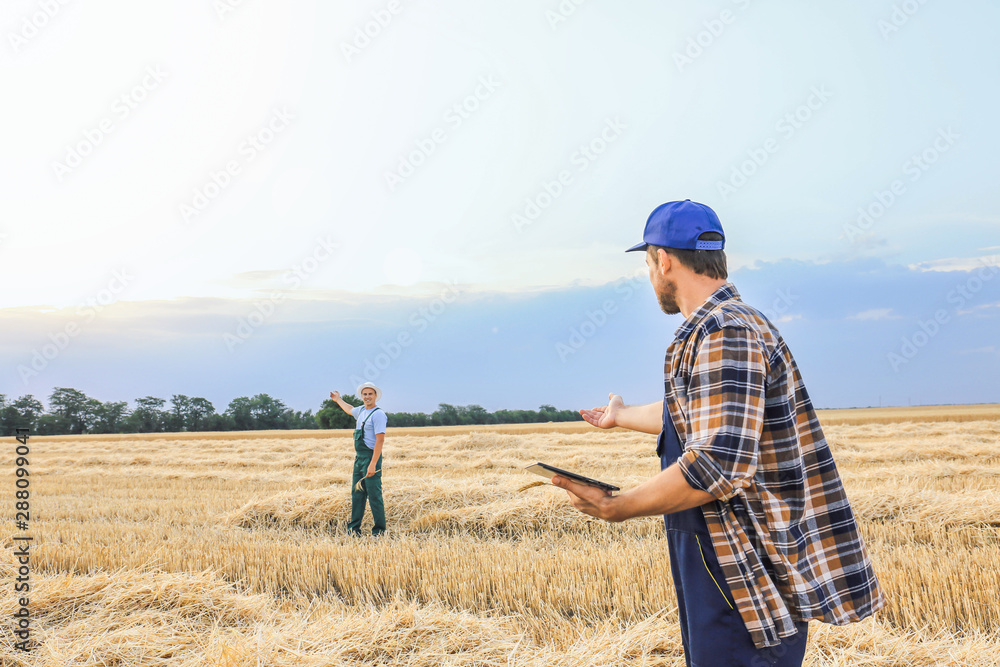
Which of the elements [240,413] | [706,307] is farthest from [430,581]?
[240,413]

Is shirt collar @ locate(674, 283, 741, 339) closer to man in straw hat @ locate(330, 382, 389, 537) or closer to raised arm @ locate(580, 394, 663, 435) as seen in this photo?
raised arm @ locate(580, 394, 663, 435)

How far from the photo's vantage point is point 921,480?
9.12 m

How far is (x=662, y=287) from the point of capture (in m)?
1.83

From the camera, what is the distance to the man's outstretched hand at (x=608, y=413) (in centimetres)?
240

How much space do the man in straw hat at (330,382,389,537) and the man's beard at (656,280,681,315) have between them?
530 cm

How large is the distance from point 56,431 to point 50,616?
170 ft

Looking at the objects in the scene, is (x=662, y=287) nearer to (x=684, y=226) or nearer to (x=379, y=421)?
(x=684, y=226)

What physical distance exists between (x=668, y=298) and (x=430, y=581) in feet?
12.1

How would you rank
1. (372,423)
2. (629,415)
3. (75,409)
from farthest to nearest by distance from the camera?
1. (75,409)
2. (372,423)
3. (629,415)

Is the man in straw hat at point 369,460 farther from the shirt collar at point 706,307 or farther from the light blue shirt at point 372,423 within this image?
the shirt collar at point 706,307

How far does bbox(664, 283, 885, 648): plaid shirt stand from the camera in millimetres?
1516

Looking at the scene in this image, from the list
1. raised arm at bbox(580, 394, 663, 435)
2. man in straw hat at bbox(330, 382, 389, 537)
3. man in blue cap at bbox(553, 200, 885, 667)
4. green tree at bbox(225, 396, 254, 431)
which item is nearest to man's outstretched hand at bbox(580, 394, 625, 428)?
raised arm at bbox(580, 394, 663, 435)

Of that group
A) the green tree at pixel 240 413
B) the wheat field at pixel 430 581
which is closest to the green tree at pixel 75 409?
the green tree at pixel 240 413

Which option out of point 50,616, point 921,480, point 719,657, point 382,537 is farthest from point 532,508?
point 921,480
